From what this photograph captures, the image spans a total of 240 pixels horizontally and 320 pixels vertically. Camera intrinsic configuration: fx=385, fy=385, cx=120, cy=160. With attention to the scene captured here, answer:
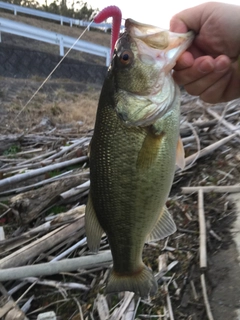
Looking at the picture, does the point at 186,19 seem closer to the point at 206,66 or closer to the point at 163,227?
the point at 206,66

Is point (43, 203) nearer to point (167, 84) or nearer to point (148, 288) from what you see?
point (148, 288)

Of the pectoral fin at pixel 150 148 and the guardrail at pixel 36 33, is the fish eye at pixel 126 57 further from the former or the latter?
the guardrail at pixel 36 33

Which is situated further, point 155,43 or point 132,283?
point 132,283

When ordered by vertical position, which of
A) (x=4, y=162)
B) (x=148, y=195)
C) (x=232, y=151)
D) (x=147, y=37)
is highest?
(x=147, y=37)

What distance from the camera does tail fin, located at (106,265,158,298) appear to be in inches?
100

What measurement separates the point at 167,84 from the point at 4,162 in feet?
16.1

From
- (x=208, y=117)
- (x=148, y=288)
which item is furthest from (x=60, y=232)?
(x=208, y=117)

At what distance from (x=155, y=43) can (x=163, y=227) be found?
118 centimetres

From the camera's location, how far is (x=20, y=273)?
3465 mm

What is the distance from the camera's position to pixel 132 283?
2.56m

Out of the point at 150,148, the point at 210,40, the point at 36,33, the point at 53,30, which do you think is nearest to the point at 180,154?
the point at 150,148

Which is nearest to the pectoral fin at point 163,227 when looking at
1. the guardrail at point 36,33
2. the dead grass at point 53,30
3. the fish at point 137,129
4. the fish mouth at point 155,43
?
the fish at point 137,129

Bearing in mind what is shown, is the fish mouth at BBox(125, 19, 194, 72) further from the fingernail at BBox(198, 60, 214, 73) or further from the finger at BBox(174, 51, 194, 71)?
the fingernail at BBox(198, 60, 214, 73)

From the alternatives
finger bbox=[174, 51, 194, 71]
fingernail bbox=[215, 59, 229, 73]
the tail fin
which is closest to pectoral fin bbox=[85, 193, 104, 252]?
the tail fin
